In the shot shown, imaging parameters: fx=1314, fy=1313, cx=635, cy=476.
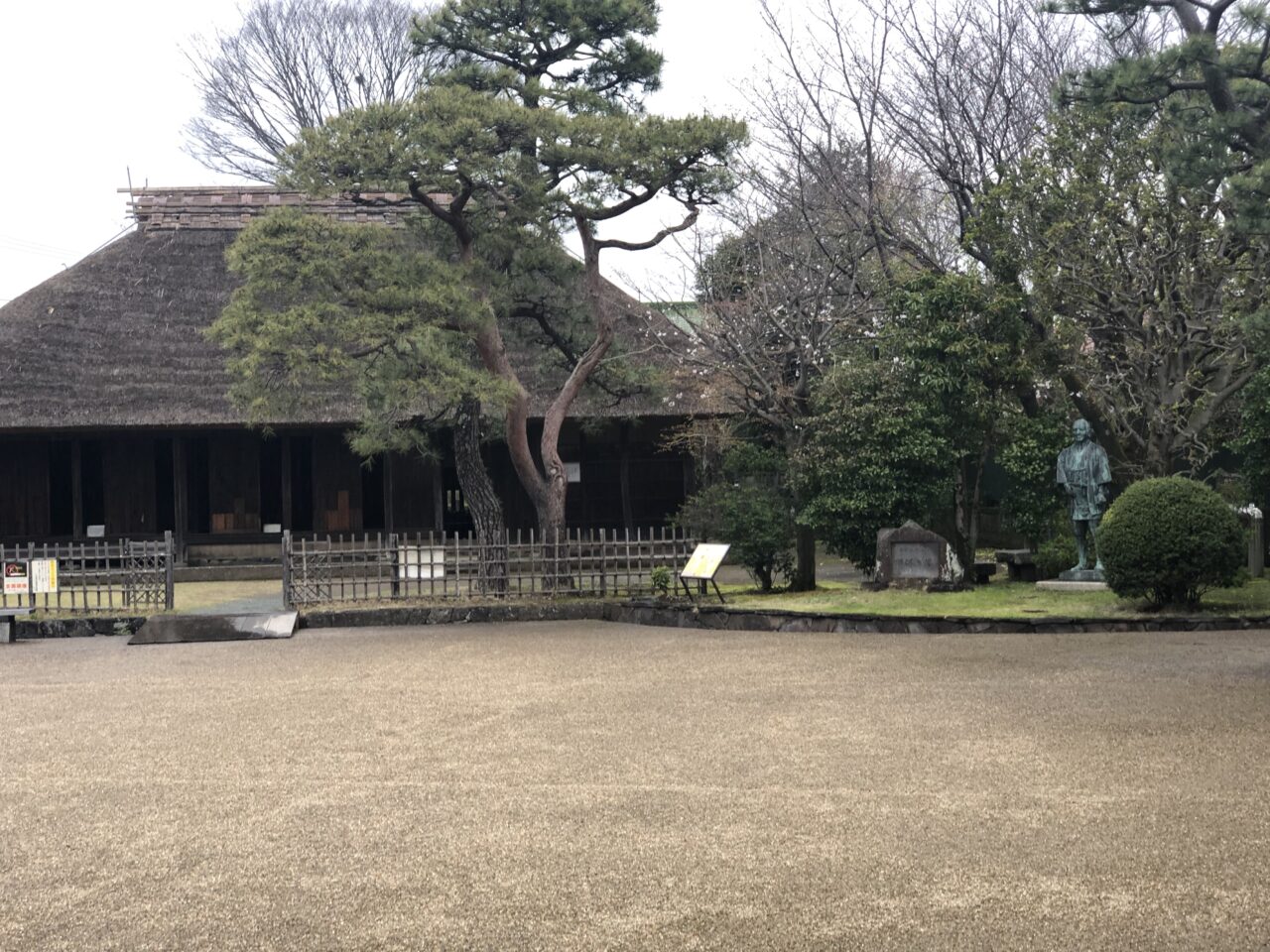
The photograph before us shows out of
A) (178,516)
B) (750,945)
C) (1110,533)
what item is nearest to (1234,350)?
(1110,533)

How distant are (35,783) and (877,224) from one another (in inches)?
555

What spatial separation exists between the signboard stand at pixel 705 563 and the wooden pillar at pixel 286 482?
387 inches

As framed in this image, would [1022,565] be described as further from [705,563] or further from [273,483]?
[273,483]

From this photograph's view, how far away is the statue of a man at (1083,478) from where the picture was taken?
14789 millimetres

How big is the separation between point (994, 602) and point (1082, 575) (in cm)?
150

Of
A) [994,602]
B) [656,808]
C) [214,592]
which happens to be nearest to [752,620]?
[994,602]

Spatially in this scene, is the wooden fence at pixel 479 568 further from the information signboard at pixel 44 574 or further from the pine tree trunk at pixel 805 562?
the information signboard at pixel 44 574

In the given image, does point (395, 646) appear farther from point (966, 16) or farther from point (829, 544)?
point (966, 16)

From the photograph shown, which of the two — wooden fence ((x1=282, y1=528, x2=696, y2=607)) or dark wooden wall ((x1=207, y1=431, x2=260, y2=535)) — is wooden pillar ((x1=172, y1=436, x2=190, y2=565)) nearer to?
dark wooden wall ((x1=207, y1=431, x2=260, y2=535))

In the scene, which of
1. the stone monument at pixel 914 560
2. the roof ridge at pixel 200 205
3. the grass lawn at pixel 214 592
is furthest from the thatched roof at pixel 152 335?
the stone monument at pixel 914 560

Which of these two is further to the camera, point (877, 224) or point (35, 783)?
point (877, 224)

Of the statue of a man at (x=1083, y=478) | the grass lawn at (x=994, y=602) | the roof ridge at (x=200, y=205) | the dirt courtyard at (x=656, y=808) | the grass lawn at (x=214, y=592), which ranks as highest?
the roof ridge at (x=200, y=205)

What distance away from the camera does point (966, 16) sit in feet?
60.0

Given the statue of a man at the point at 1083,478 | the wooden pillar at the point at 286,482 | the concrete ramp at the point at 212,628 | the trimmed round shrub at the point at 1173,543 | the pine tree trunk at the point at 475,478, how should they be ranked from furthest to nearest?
the wooden pillar at the point at 286,482 < the pine tree trunk at the point at 475,478 < the statue of a man at the point at 1083,478 < the concrete ramp at the point at 212,628 < the trimmed round shrub at the point at 1173,543
